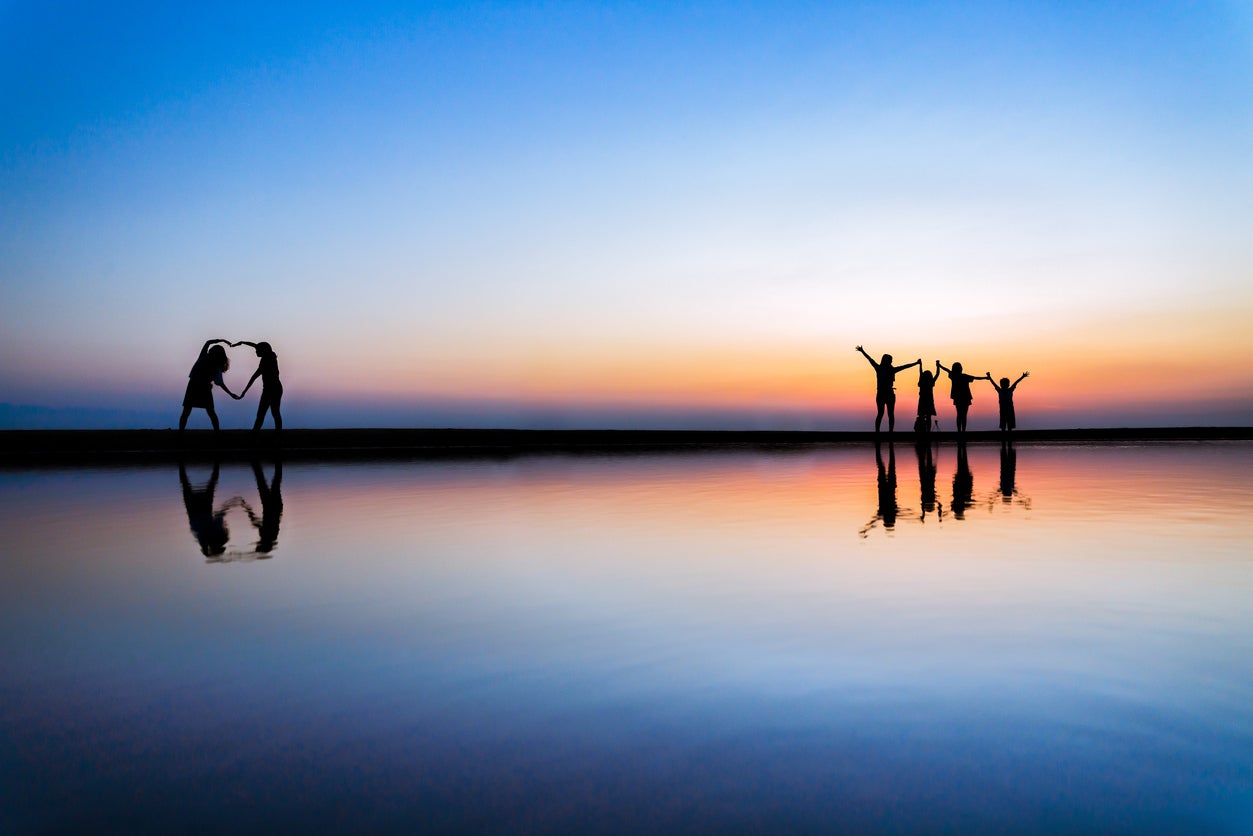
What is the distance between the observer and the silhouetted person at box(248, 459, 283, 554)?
593 centimetres

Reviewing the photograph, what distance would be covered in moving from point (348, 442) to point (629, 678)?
20.6 meters

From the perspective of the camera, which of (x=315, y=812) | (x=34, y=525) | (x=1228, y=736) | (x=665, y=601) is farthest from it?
(x=34, y=525)

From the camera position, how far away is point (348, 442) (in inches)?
878

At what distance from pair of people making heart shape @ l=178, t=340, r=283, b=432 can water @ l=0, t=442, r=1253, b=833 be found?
34.2 ft

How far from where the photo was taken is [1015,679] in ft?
9.48

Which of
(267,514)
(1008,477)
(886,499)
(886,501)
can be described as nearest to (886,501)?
(886,501)

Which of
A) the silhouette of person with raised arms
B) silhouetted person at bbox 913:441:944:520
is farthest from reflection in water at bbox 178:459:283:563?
the silhouette of person with raised arms

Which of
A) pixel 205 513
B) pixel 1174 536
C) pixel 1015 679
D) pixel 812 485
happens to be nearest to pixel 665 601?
pixel 1015 679

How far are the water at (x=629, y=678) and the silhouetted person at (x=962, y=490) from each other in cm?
114

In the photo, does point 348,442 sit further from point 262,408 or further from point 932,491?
point 932,491

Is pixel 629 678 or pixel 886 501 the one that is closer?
pixel 629 678

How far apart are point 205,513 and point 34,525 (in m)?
1.24

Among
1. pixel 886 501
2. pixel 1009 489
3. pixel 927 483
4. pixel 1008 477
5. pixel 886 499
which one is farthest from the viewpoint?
pixel 1008 477

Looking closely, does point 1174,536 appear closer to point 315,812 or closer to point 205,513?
point 315,812
